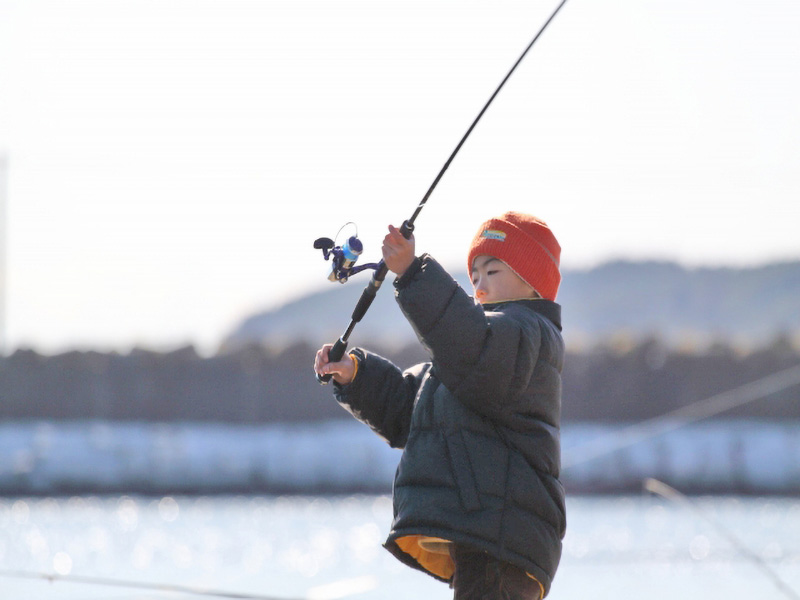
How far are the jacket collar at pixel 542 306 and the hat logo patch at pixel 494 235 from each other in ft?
0.40

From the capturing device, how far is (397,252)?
2.18 meters

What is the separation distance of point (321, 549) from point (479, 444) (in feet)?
22.9

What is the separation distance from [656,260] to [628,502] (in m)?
82.6

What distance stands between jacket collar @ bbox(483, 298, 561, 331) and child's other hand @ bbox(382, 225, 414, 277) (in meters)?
0.25

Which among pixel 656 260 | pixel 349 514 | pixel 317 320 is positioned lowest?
pixel 317 320

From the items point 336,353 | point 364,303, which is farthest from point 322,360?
point 364,303

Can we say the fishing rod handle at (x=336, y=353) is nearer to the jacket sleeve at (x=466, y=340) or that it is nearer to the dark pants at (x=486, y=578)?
the jacket sleeve at (x=466, y=340)

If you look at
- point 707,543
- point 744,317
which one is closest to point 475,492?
point 707,543

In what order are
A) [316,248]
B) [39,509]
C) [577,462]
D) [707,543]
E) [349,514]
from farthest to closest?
[577,462]
[39,509]
[349,514]
[707,543]
[316,248]

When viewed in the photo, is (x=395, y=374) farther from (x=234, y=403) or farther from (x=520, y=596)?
(x=234, y=403)

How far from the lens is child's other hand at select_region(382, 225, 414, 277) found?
218 cm

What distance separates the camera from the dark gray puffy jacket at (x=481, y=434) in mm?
2146

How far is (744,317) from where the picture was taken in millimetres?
88625

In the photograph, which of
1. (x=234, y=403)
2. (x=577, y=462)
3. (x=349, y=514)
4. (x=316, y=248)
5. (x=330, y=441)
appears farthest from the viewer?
(x=234, y=403)
